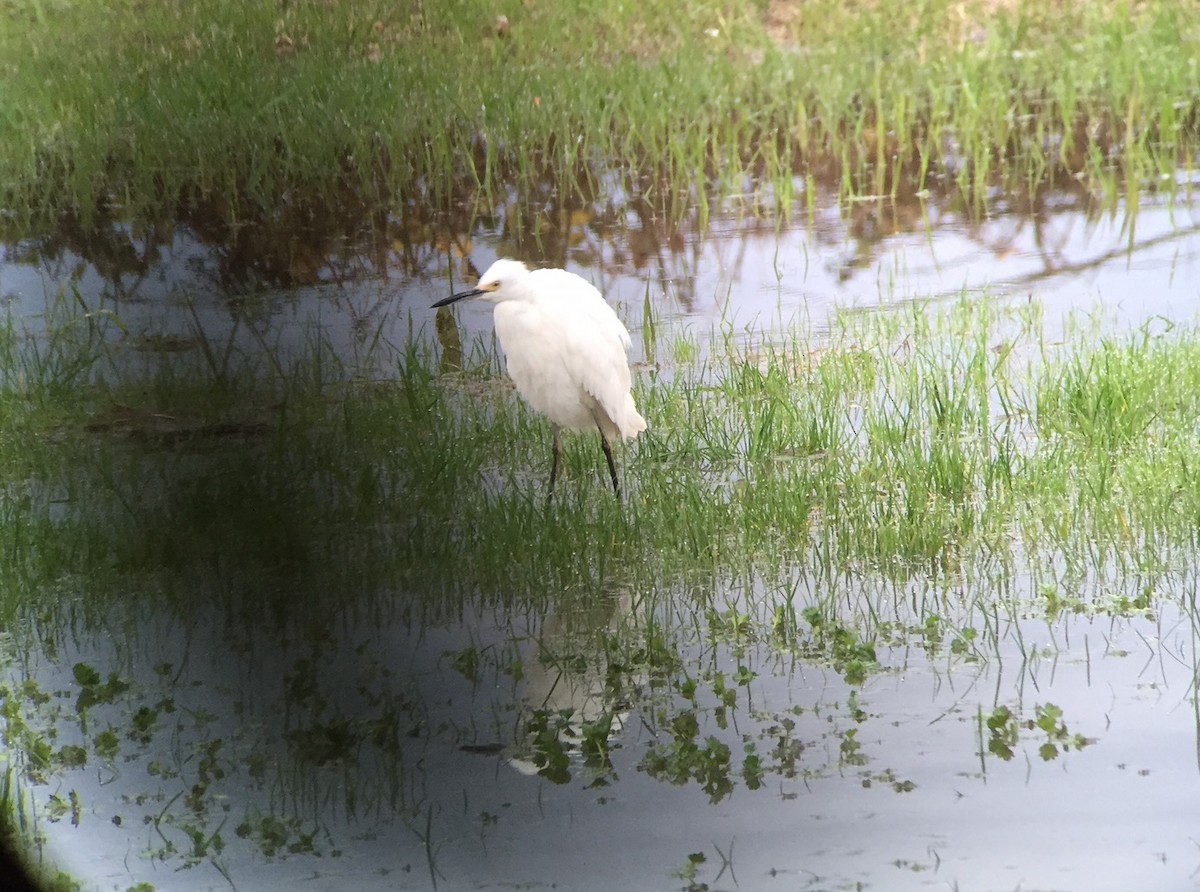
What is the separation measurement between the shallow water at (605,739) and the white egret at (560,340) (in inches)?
11.7

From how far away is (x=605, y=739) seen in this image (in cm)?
142

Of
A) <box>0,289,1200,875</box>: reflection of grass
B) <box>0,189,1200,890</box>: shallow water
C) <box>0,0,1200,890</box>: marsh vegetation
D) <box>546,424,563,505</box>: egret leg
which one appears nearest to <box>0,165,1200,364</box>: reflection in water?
<box>0,0,1200,890</box>: marsh vegetation

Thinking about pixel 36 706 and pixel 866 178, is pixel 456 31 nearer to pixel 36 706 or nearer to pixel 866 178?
pixel 866 178

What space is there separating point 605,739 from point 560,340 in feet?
2.61

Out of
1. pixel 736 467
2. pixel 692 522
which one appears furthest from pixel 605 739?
pixel 736 467

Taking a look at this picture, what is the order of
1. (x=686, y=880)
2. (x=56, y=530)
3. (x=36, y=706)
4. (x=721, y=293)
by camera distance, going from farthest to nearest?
(x=721, y=293) → (x=56, y=530) → (x=36, y=706) → (x=686, y=880)

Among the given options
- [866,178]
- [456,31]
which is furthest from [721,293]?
[456,31]

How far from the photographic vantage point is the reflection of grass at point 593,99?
5.47 ft

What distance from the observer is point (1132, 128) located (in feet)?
10.7

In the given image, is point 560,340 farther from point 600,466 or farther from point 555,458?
point 600,466

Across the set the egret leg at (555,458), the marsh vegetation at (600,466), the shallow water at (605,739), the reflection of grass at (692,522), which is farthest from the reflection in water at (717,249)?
the egret leg at (555,458)

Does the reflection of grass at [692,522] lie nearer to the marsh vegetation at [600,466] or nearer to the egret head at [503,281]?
A: the marsh vegetation at [600,466]

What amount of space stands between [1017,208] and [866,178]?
1.19 feet

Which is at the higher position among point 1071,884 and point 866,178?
point 866,178
